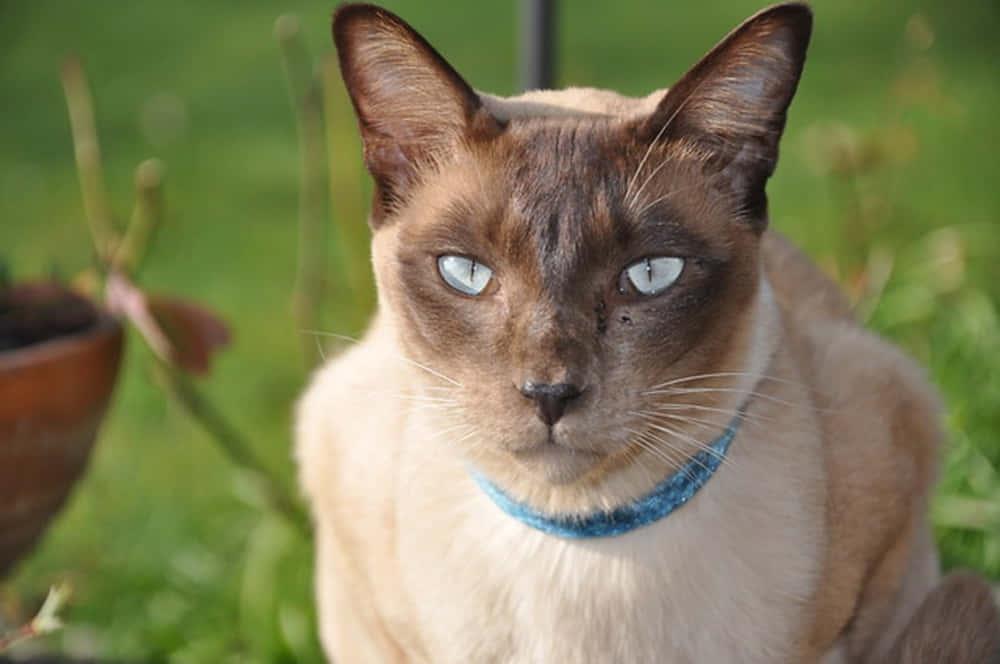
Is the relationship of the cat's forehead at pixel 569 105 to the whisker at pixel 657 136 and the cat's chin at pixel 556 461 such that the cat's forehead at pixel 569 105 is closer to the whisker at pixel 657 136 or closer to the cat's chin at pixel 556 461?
the whisker at pixel 657 136

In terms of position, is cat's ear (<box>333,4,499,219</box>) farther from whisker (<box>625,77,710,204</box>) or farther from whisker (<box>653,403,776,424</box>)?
whisker (<box>653,403,776,424</box>)

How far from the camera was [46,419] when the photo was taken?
233 centimetres

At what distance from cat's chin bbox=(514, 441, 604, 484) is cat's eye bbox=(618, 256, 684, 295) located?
0.63 feet

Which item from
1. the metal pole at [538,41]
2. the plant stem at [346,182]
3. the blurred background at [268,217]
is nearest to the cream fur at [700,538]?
the blurred background at [268,217]

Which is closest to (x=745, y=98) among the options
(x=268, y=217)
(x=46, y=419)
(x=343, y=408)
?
(x=343, y=408)

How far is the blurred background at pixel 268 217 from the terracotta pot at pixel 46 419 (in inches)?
10.2

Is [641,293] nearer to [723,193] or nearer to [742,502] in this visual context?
[723,193]

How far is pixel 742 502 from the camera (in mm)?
1629

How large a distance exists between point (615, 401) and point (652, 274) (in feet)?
0.51

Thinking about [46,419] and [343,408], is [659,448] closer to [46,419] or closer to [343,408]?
[343,408]

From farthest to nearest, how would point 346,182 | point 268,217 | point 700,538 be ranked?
point 268,217 → point 346,182 → point 700,538

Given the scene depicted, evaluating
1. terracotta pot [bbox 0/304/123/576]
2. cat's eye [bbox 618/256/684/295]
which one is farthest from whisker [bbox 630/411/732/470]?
terracotta pot [bbox 0/304/123/576]

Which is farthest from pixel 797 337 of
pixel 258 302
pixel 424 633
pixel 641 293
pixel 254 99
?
pixel 254 99

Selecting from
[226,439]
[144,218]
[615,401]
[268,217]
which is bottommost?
[268,217]
